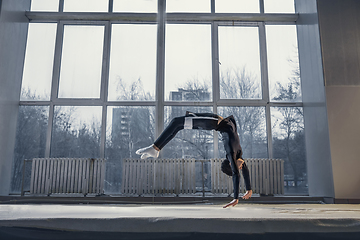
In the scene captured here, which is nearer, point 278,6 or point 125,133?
point 125,133

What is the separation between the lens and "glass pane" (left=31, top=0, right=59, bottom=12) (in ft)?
23.3

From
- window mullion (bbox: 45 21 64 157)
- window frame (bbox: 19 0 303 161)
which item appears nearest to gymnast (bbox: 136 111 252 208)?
window frame (bbox: 19 0 303 161)

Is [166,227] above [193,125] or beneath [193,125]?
beneath

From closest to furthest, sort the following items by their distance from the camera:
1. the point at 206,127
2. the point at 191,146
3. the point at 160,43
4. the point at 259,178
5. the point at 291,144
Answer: the point at 206,127, the point at 259,178, the point at 191,146, the point at 291,144, the point at 160,43

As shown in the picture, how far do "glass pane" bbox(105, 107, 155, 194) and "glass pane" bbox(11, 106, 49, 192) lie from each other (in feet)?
5.20

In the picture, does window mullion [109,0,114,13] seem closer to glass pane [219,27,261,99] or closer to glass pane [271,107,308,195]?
glass pane [219,27,261,99]

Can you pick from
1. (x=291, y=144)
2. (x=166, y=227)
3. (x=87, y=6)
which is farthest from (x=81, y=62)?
(x=166, y=227)

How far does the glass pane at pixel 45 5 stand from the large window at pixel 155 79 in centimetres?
4

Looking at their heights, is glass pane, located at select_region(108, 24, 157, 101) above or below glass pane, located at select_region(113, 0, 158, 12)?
below

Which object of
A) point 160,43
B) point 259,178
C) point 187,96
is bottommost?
point 259,178

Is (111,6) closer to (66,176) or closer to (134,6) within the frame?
(134,6)

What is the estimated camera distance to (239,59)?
6.98 metres

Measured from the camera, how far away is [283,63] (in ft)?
23.0

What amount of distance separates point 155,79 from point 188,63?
936 mm
